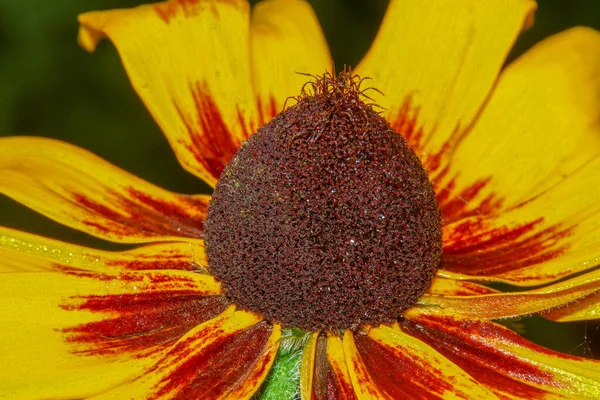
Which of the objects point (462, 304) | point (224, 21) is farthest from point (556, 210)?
point (224, 21)

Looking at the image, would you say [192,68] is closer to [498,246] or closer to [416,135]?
[416,135]

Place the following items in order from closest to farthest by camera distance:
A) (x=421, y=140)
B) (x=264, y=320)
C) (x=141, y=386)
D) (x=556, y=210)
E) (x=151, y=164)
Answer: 1. (x=141, y=386)
2. (x=264, y=320)
3. (x=556, y=210)
4. (x=421, y=140)
5. (x=151, y=164)

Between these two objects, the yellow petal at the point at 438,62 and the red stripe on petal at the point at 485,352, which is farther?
the yellow petal at the point at 438,62

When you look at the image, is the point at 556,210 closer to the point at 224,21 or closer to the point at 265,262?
the point at 265,262

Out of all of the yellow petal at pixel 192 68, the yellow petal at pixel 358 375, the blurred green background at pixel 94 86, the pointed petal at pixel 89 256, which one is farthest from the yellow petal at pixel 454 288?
the blurred green background at pixel 94 86

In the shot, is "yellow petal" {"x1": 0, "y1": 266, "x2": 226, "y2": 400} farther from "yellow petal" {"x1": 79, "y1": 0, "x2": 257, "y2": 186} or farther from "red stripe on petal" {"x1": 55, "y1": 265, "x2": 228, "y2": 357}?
"yellow petal" {"x1": 79, "y1": 0, "x2": 257, "y2": 186}

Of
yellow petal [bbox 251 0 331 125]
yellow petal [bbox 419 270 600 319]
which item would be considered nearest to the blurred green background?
yellow petal [bbox 251 0 331 125]

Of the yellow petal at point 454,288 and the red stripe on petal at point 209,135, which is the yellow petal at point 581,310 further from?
the red stripe on petal at point 209,135

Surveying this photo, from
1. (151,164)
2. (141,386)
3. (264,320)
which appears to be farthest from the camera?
(151,164)
